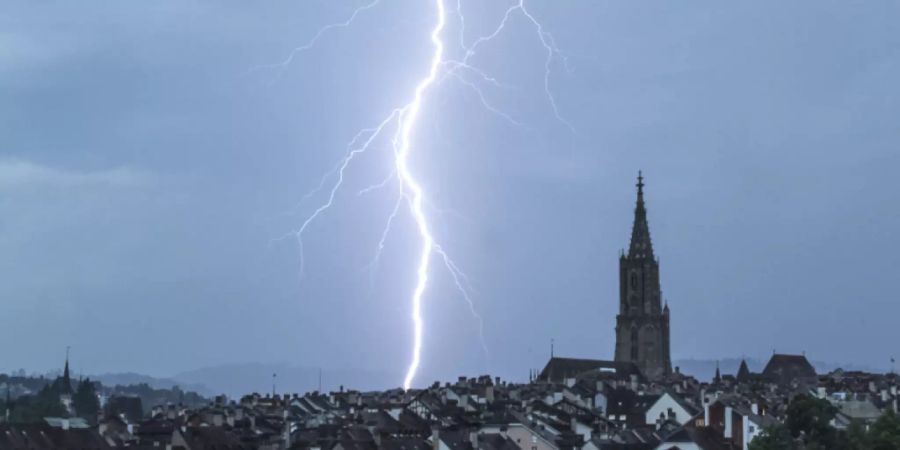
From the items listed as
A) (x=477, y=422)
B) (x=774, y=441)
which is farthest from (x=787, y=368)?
(x=774, y=441)

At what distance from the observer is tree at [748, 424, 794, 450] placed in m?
70.8

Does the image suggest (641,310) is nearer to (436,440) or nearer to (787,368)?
(787,368)

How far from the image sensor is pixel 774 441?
71188 mm

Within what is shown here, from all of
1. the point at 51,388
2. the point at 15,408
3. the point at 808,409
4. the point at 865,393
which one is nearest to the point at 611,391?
the point at 865,393

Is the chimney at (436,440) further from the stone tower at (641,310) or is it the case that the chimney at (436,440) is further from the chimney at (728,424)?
the stone tower at (641,310)

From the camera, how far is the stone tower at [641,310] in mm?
176500

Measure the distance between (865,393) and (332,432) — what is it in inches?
1363

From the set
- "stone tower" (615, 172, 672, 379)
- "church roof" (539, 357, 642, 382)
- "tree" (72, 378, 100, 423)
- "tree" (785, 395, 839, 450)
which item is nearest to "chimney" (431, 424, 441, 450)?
"tree" (785, 395, 839, 450)

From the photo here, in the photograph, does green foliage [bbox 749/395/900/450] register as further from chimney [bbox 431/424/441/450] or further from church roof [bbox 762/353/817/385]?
church roof [bbox 762/353/817/385]

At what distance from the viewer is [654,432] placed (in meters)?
81.6

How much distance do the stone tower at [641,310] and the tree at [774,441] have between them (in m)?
101

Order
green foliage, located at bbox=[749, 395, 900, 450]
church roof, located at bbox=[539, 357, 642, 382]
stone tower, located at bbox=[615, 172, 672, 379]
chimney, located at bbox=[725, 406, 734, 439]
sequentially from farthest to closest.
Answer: stone tower, located at bbox=[615, 172, 672, 379], church roof, located at bbox=[539, 357, 642, 382], chimney, located at bbox=[725, 406, 734, 439], green foliage, located at bbox=[749, 395, 900, 450]

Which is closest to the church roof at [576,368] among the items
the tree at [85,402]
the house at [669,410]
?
the tree at [85,402]

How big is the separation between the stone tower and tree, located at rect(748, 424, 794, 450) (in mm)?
101328
